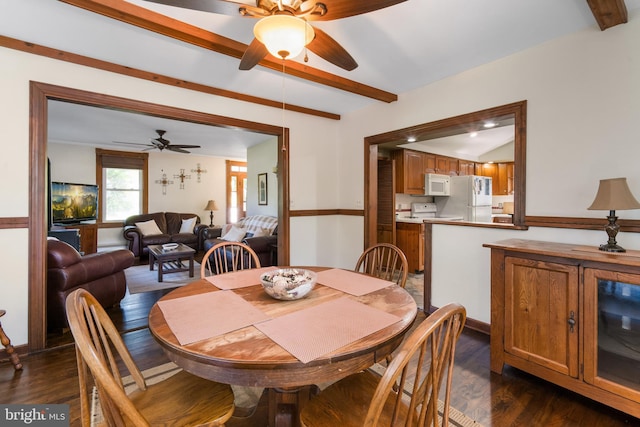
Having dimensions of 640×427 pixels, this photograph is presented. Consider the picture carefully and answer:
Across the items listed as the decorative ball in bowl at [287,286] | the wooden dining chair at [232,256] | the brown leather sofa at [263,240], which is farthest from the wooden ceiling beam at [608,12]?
the brown leather sofa at [263,240]

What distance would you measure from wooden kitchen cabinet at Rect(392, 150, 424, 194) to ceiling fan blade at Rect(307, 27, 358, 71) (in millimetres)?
3251

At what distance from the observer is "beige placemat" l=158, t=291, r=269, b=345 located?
1.08 metres

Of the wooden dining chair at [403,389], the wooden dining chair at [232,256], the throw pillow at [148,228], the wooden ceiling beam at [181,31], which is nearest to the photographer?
the wooden dining chair at [403,389]

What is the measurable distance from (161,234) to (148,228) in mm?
Result: 314

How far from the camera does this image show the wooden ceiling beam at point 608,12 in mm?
1715

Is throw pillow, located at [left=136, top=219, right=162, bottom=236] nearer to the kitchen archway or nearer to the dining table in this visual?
the kitchen archway

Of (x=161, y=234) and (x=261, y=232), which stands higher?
(x=261, y=232)

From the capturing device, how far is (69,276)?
102 inches

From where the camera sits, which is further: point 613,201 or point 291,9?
point 613,201

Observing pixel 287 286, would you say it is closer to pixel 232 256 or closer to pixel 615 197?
pixel 232 256

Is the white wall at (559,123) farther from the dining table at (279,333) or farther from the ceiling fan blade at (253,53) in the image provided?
the ceiling fan blade at (253,53)

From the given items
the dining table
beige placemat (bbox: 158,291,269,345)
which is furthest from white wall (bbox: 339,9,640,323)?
beige placemat (bbox: 158,291,269,345)

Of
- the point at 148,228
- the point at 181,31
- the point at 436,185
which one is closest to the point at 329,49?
the point at 181,31

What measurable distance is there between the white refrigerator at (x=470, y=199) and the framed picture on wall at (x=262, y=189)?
3.61 metres
